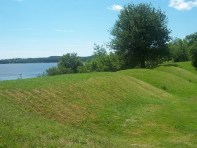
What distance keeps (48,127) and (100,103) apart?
30.6ft

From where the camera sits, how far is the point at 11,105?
56.1 feet

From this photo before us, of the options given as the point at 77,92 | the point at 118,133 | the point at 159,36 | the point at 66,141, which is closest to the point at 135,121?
the point at 118,133

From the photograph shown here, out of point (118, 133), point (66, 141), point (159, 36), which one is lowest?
point (118, 133)

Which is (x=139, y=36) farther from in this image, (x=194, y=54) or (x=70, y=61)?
(x=70, y=61)

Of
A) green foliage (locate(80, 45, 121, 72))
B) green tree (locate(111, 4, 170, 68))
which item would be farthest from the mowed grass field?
green foliage (locate(80, 45, 121, 72))

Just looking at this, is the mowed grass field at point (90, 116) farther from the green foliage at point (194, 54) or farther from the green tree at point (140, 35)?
the green foliage at point (194, 54)

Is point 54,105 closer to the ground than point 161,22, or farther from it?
closer to the ground

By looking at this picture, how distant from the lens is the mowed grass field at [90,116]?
42.6 ft

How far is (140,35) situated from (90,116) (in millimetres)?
41473

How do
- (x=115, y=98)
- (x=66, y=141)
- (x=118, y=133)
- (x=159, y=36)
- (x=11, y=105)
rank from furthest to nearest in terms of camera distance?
1. (x=159, y=36)
2. (x=115, y=98)
3. (x=118, y=133)
4. (x=11, y=105)
5. (x=66, y=141)

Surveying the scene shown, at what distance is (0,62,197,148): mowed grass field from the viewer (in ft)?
42.6

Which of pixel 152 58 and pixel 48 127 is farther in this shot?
pixel 152 58

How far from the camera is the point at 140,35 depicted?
60.2 m

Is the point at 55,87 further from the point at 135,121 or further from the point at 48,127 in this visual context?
the point at 48,127
